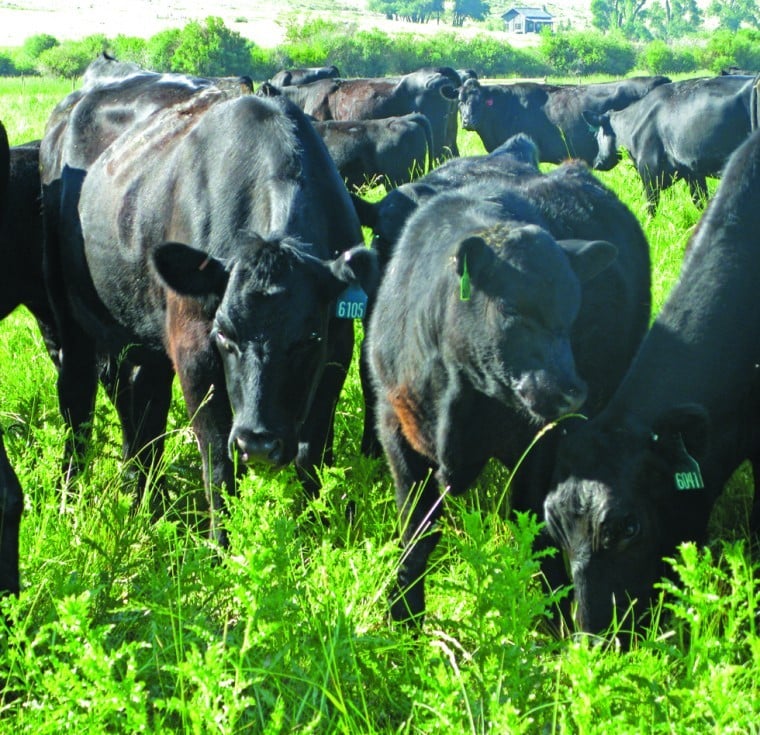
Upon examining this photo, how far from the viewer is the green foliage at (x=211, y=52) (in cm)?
6038

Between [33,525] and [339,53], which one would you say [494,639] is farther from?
[339,53]

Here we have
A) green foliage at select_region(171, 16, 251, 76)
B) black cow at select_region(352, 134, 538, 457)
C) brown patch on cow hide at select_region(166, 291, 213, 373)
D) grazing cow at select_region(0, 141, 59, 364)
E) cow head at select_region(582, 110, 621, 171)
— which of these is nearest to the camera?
brown patch on cow hide at select_region(166, 291, 213, 373)

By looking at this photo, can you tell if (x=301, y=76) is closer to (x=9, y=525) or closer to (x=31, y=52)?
(x=9, y=525)

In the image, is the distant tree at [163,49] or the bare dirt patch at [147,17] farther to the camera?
the bare dirt patch at [147,17]

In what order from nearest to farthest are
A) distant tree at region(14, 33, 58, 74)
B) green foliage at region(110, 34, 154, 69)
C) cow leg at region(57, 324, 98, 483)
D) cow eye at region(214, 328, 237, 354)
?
cow eye at region(214, 328, 237, 354)
cow leg at region(57, 324, 98, 483)
green foliage at region(110, 34, 154, 69)
distant tree at region(14, 33, 58, 74)

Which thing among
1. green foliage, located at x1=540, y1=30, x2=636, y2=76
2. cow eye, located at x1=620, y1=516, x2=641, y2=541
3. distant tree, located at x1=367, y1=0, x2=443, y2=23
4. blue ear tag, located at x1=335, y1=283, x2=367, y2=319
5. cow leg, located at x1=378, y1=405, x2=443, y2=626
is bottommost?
distant tree, located at x1=367, y1=0, x2=443, y2=23

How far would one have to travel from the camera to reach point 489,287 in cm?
404

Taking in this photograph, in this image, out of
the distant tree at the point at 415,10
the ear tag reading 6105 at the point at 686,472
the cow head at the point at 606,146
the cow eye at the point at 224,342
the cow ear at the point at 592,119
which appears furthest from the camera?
the distant tree at the point at 415,10

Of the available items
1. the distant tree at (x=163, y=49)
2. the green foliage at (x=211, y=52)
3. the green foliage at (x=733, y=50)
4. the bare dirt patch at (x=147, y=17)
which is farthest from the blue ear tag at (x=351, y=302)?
the bare dirt patch at (x=147, y=17)

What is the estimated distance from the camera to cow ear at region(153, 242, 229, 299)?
4387 millimetres

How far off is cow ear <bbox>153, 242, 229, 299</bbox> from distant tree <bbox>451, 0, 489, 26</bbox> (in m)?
167

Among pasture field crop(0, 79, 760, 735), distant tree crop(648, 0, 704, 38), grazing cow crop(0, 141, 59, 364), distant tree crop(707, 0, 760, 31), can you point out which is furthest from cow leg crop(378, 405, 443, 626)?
distant tree crop(707, 0, 760, 31)

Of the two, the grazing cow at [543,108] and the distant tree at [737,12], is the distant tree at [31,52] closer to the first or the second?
the grazing cow at [543,108]

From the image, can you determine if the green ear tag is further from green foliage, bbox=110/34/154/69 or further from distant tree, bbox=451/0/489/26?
distant tree, bbox=451/0/489/26
